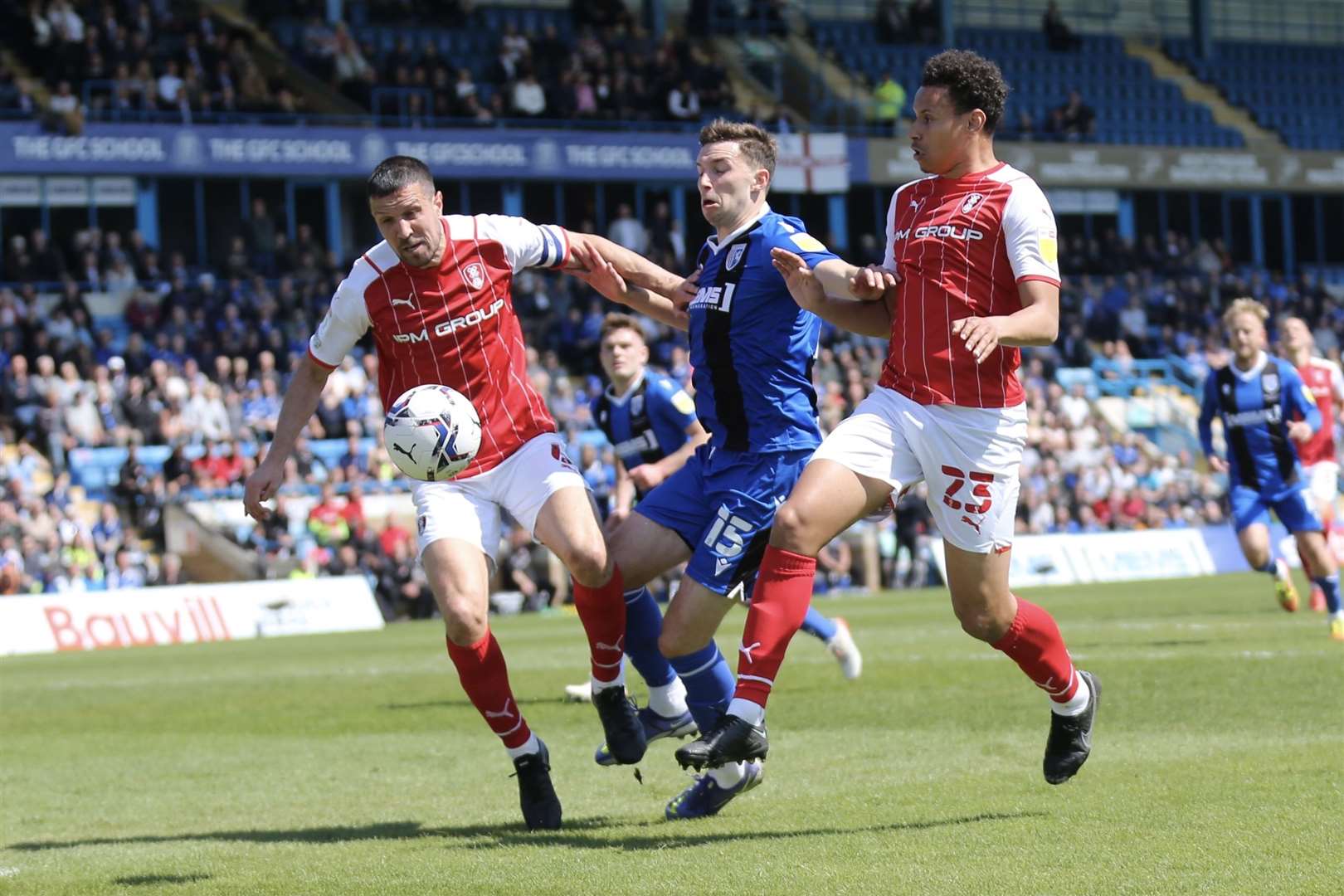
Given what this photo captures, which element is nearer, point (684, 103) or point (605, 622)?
point (605, 622)

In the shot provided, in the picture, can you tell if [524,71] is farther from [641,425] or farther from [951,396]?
[951,396]

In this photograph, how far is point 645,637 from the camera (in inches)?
313

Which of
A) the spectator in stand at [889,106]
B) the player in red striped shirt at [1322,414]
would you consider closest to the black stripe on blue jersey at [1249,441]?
the player in red striped shirt at [1322,414]

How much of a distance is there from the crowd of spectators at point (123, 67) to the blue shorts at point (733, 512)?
82.4 feet

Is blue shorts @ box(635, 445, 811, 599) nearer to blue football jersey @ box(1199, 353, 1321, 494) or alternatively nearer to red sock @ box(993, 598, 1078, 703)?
red sock @ box(993, 598, 1078, 703)

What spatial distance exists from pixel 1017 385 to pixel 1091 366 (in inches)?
1211

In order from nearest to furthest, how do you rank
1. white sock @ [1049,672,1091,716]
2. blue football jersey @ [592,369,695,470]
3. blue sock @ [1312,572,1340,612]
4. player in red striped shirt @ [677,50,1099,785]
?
player in red striped shirt @ [677,50,1099,785] → white sock @ [1049,672,1091,716] → blue football jersey @ [592,369,695,470] → blue sock @ [1312,572,1340,612]

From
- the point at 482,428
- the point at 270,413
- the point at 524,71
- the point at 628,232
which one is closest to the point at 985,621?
the point at 482,428

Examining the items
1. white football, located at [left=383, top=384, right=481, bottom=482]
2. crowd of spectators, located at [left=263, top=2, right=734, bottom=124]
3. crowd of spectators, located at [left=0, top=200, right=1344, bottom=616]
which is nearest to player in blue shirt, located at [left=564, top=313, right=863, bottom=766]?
white football, located at [left=383, top=384, right=481, bottom=482]

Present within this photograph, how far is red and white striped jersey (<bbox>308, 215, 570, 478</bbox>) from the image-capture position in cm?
756

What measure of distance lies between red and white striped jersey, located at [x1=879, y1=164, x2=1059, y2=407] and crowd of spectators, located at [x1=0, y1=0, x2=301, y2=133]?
25.9 m

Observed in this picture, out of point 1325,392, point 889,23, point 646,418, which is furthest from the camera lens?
point 889,23

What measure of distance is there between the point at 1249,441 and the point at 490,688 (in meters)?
9.64

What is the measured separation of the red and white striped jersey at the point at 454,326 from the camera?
7562 millimetres
